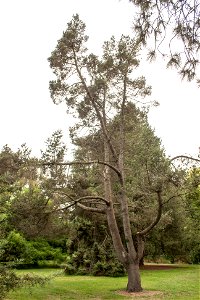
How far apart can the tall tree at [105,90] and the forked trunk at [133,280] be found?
4 centimetres

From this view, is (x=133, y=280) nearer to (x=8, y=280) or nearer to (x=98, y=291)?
(x=98, y=291)

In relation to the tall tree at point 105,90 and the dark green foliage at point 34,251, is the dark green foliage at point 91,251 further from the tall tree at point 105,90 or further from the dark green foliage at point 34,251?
the tall tree at point 105,90

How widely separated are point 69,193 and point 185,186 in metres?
5.09

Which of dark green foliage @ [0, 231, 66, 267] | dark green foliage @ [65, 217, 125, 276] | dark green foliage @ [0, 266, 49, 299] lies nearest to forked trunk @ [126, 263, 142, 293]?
dark green foliage @ [0, 266, 49, 299]

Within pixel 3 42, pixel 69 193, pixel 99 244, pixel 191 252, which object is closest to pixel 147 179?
pixel 69 193

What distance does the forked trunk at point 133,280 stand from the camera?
14.9 meters

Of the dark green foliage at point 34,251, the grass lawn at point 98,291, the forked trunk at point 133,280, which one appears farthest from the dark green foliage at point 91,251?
the forked trunk at point 133,280

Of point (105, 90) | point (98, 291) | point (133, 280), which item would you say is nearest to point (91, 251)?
point (98, 291)

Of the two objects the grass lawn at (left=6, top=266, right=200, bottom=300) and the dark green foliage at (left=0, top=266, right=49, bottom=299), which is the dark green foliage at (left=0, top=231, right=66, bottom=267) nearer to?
the grass lawn at (left=6, top=266, right=200, bottom=300)

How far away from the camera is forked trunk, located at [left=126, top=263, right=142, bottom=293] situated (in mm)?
14945

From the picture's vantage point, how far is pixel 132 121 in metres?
17.1

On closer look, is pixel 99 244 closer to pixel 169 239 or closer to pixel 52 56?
pixel 169 239

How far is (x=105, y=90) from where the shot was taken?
16172mm

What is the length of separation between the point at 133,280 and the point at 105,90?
783 cm
